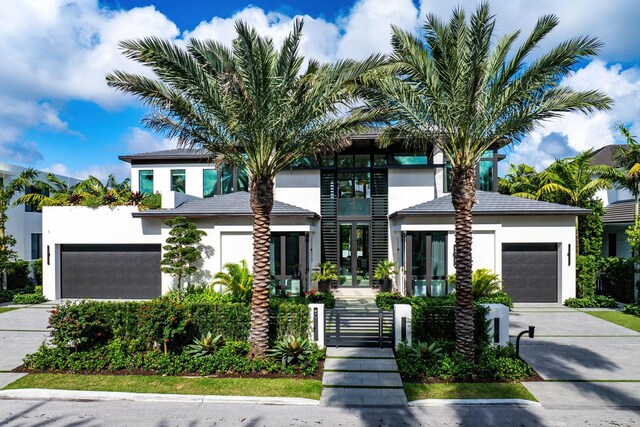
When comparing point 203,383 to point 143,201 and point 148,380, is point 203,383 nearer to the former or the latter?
point 148,380

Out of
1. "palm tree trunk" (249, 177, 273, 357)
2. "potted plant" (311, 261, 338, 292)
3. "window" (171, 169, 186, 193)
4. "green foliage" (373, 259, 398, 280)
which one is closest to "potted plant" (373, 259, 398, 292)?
"green foliage" (373, 259, 398, 280)

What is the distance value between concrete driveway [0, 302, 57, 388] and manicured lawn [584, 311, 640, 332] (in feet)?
62.9

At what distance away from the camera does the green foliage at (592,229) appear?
1850cm

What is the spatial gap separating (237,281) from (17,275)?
1416 cm

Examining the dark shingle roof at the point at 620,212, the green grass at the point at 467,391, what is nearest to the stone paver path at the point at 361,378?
the green grass at the point at 467,391

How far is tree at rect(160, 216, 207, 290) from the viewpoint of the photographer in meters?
16.5

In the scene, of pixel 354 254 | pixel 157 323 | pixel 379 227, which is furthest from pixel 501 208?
pixel 157 323

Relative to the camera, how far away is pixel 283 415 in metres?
7.50

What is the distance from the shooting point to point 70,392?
27.4 feet

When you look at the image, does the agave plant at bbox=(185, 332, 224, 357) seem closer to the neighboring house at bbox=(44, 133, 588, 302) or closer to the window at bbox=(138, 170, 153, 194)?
the neighboring house at bbox=(44, 133, 588, 302)

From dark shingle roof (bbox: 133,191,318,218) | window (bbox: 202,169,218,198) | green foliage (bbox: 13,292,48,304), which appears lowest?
green foliage (bbox: 13,292,48,304)

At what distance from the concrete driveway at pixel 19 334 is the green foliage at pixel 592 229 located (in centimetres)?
2258

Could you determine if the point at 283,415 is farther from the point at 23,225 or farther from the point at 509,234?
the point at 23,225

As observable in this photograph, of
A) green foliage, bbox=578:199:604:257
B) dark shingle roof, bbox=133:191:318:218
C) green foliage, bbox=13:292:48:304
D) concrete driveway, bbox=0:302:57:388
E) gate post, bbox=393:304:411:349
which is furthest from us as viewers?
green foliage, bbox=578:199:604:257
